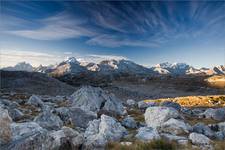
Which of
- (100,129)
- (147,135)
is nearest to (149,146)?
(147,135)

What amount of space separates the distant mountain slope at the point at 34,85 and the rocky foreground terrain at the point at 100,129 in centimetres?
4883

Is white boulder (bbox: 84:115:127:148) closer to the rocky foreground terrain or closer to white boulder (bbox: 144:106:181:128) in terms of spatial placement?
the rocky foreground terrain

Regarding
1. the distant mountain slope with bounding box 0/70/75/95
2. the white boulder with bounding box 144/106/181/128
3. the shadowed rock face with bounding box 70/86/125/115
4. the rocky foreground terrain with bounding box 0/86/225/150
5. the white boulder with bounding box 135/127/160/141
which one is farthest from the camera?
the distant mountain slope with bounding box 0/70/75/95

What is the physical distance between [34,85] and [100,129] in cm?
8276

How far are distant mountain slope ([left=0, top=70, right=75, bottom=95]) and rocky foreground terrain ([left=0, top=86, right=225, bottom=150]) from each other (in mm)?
A: 48834

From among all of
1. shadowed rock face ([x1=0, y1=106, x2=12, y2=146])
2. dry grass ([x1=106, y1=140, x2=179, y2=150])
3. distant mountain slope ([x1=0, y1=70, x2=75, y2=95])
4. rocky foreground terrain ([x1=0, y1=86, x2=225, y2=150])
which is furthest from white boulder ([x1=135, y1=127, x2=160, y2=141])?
distant mountain slope ([x1=0, y1=70, x2=75, y2=95])

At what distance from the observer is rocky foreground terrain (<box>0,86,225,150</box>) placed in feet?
Result: 39.4

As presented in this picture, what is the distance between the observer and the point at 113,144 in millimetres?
13336

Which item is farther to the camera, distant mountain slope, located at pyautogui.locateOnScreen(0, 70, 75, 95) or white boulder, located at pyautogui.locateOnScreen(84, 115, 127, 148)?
distant mountain slope, located at pyautogui.locateOnScreen(0, 70, 75, 95)

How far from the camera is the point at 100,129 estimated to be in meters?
17.6

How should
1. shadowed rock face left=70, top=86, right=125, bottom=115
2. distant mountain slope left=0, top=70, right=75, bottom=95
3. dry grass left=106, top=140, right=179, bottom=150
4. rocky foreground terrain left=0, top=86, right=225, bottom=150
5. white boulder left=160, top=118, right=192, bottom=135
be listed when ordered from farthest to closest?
distant mountain slope left=0, top=70, right=75, bottom=95 < shadowed rock face left=70, top=86, right=125, bottom=115 < white boulder left=160, top=118, right=192, bottom=135 < dry grass left=106, top=140, right=179, bottom=150 < rocky foreground terrain left=0, top=86, right=225, bottom=150

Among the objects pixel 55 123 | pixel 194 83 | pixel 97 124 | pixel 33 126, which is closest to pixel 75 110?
pixel 55 123

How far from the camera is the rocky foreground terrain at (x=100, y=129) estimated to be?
12.0 meters

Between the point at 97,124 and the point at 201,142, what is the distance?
6.49m
